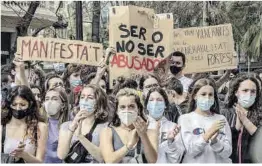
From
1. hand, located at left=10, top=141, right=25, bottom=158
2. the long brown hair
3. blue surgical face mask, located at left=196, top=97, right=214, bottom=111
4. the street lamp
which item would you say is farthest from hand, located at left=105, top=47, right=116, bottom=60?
hand, located at left=10, top=141, right=25, bottom=158

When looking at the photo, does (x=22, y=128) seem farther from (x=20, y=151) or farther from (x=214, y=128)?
(x=214, y=128)

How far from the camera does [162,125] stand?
643 centimetres

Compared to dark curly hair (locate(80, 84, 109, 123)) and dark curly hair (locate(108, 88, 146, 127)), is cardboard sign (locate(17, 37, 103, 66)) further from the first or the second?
dark curly hair (locate(108, 88, 146, 127))

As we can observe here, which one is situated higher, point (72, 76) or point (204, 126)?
point (72, 76)

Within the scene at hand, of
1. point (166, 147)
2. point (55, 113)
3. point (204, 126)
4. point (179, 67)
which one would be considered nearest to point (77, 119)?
point (55, 113)

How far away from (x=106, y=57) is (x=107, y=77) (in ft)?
0.57

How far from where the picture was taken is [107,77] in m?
6.46

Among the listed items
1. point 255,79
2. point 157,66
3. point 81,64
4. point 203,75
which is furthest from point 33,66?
point 255,79

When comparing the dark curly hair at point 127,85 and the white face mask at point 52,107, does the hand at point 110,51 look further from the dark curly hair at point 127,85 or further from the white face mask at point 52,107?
the white face mask at point 52,107

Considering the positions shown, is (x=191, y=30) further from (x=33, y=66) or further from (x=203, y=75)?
(x=33, y=66)

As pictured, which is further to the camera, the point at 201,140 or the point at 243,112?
the point at 243,112

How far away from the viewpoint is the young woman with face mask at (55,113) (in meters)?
6.43

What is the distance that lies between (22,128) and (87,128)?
1.79ft

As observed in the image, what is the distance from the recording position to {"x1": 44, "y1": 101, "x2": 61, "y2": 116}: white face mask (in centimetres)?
642
